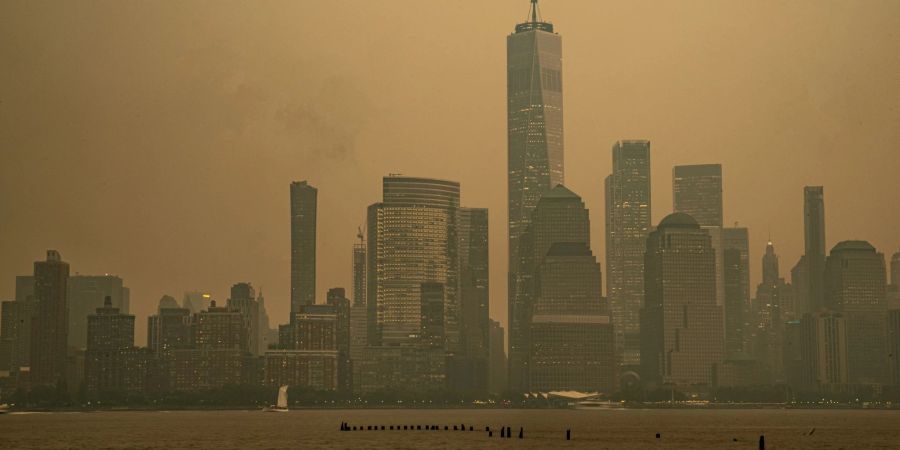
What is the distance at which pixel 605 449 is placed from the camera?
198000 millimetres

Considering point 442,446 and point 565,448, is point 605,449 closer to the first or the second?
point 565,448

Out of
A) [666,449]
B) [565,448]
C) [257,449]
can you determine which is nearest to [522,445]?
[565,448]

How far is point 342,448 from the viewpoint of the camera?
7657 inches

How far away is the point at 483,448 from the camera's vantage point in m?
191

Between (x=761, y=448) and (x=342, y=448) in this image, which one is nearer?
(x=761, y=448)

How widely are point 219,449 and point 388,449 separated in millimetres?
24252

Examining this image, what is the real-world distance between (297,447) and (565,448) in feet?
115

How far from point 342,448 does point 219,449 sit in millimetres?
16719

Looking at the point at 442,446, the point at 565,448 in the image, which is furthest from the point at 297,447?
the point at 565,448

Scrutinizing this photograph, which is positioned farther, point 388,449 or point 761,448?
point 388,449

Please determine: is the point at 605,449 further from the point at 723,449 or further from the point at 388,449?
the point at 388,449

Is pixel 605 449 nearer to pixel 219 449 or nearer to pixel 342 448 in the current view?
pixel 342 448

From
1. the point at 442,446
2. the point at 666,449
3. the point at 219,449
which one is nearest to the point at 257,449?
the point at 219,449

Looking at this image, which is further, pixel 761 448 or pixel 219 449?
pixel 219 449
